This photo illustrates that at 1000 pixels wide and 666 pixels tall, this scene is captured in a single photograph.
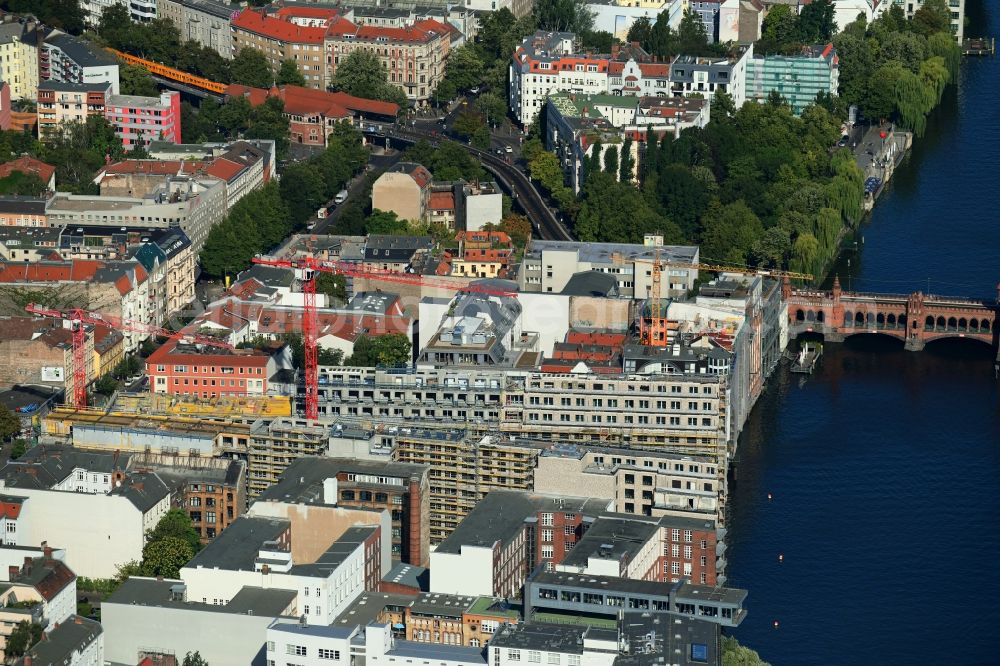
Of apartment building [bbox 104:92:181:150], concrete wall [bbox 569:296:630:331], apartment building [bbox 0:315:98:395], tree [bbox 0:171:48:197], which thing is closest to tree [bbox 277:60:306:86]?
apartment building [bbox 104:92:181:150]

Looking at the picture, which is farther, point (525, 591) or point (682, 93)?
point (682, 93)

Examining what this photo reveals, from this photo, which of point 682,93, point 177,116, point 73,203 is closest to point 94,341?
point 73,203

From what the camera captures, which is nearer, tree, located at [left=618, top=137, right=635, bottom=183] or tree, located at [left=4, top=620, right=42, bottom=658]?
tree, located at [left=4, top=620, right=42, bottom=658]

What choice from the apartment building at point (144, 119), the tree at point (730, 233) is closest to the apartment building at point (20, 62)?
the apartment building at point (144, 119)

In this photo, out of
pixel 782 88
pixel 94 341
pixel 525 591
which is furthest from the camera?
pixel 782 88

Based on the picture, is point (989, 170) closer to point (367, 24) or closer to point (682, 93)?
point (682, 93)

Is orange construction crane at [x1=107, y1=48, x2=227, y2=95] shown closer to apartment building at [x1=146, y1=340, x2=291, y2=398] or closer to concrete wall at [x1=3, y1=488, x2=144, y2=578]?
apartment building at [x1=146, y1=340, x2=291, y2=398]

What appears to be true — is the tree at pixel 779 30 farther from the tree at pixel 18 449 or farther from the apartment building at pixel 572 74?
the tree at pixel 18 449
